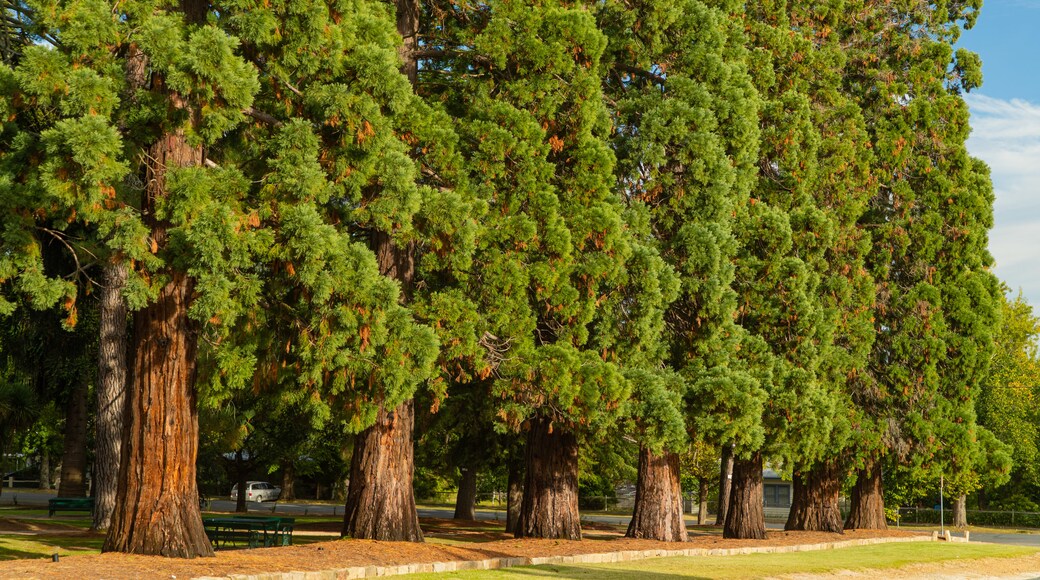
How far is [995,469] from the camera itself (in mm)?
30016

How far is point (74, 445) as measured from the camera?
27219 mm

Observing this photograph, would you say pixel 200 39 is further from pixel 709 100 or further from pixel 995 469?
pixel 995 469

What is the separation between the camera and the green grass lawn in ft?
48.8

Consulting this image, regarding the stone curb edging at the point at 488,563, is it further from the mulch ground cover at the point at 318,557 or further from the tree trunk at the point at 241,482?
the tree trunk at the point at 241,482

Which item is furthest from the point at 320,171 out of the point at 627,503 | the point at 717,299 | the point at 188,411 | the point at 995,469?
the point at 627,503

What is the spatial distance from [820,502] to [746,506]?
509 centimetres

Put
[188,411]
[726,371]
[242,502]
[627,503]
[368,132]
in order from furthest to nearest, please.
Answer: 1. [627,503]
2. [242,502]
3. [726,371]
4. [368,132]
5. [188,411]

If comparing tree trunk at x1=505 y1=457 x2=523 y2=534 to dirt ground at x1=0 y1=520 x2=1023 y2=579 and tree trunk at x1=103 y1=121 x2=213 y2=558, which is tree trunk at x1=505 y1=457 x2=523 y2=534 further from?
tree trunk at x1=103 y1=121 x2=213 y2=558

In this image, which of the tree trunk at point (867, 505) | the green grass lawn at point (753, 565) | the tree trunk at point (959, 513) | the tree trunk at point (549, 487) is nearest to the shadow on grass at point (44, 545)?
the green grass lawn at point (753, 565)

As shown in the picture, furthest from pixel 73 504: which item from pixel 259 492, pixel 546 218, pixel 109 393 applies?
pixel 259 492

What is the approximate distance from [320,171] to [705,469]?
35029 mm

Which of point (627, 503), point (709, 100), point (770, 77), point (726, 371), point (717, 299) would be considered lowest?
point (627, 503)

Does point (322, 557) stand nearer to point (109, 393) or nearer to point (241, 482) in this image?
point (109, 393)

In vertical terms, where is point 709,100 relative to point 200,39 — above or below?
above
